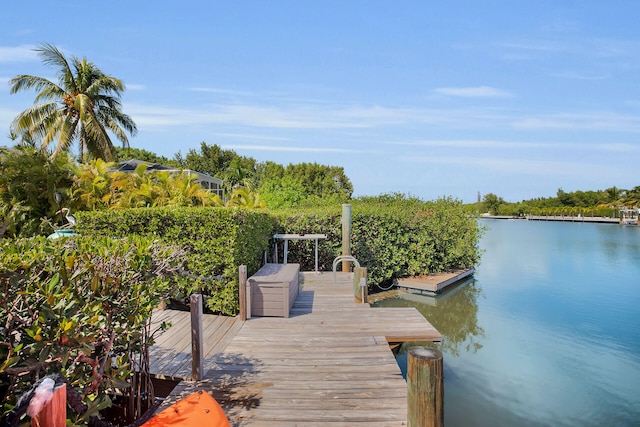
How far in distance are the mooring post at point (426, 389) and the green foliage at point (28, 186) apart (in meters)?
11.8

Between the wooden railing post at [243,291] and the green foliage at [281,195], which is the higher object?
the green foliage at [281,195]

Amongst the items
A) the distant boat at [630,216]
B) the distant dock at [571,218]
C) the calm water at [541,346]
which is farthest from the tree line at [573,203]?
the calm water at [541,346]

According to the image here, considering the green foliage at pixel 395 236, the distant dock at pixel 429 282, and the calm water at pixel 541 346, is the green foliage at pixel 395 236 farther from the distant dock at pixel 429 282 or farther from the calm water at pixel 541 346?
the calm water at pixel 541 346

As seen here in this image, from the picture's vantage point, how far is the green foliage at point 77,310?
77.3 inches

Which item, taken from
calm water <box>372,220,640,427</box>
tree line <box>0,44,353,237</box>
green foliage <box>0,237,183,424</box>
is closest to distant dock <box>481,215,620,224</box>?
tree line <box>0,44,353,237</box>

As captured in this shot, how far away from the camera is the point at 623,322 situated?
1062 centimetres

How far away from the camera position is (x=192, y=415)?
2.60 metres

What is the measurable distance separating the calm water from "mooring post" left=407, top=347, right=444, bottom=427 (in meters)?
3.18

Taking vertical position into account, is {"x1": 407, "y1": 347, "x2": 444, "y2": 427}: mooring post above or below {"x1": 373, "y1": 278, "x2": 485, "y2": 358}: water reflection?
above

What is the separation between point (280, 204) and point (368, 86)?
8.32 meters

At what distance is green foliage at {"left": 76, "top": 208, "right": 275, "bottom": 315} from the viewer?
6781 millimetres

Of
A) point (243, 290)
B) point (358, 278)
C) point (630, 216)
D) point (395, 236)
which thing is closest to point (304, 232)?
point (395, 236)

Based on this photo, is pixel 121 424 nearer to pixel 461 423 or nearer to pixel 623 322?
pixel 461 423

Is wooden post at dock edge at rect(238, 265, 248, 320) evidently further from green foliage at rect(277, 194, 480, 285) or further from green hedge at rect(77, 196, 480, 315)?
green foliage at rect(277, 194, 480, 285)
